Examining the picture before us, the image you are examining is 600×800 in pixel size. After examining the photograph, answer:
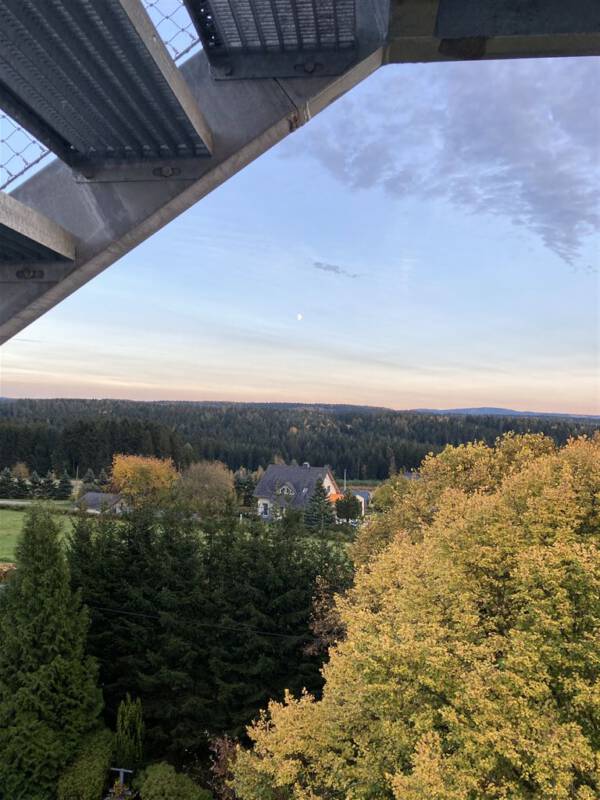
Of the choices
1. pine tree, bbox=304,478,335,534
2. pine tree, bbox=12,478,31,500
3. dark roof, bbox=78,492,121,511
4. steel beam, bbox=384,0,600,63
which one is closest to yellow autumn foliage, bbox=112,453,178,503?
dark roof, bbox=78,492,121,511

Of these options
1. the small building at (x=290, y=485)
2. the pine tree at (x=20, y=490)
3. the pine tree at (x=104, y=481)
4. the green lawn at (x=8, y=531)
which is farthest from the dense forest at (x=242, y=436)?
the green lawn at (x=8, y=531)

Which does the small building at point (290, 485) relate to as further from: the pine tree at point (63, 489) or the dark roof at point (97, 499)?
the pine tree at point (63, 489)

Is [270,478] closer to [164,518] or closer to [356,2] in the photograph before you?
[164,518]

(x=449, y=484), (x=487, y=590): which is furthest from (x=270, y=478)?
(x=487, y=590)

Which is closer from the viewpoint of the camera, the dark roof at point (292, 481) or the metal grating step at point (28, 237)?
the metal grating step at point (28, 237)

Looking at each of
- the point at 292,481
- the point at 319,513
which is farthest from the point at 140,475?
the point at 319,513

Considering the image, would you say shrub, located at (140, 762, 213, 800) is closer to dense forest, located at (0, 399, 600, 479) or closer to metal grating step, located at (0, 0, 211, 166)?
metal grating step, located at (0, 0, 211, 166)

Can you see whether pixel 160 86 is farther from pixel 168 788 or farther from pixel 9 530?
pixel 9 530
